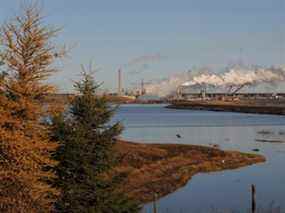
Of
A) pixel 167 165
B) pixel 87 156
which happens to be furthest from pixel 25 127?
pixel 167 165

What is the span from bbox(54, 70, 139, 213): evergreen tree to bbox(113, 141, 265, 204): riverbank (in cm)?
1065

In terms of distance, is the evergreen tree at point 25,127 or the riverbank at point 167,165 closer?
the evergreen tree at point 25,127

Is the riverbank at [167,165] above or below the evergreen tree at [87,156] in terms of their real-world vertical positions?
below

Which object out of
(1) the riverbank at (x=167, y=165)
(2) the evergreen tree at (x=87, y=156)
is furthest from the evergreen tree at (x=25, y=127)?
(1) the riverbank at (x=167, y=165)

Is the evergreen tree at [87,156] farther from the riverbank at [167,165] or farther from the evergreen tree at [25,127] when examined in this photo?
the riverbank at [167,165]

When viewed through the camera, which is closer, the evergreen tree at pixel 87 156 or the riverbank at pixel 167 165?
the evergreen tree at pixel 87 156

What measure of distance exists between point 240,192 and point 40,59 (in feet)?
66.7

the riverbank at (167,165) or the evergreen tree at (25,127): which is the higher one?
the evergreen tree at (25,127)

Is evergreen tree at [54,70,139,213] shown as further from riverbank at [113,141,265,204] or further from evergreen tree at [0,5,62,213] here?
riverbank at [113,141,265,204]

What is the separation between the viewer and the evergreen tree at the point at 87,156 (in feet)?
48.9

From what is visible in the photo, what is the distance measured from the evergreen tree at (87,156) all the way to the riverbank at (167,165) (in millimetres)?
10652

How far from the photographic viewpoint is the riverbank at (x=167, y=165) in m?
30.6

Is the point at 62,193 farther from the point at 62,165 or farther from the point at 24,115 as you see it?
the point at 24,115

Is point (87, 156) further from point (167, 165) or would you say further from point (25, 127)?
point (167, 165)
